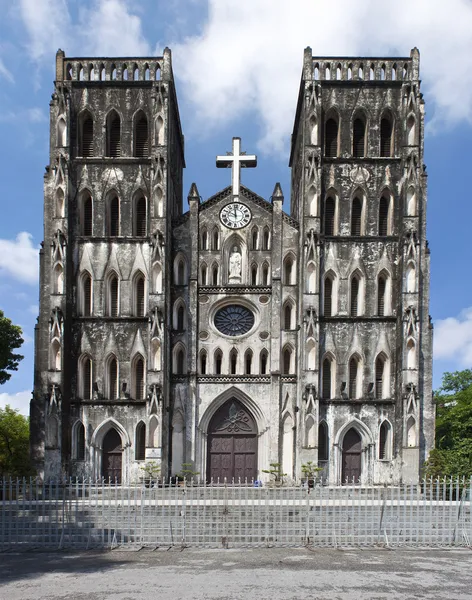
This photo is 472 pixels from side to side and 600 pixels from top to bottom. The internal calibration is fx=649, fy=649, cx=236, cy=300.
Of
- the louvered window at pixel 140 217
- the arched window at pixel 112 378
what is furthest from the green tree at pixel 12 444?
the louvered window at pixel 140 217

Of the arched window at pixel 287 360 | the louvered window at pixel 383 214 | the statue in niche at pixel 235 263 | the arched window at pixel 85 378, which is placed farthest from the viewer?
the statue in niche at pixel 235 263

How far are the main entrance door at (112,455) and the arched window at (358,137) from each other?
1983 cm

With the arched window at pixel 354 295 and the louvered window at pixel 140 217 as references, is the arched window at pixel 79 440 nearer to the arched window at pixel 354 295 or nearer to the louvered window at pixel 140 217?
the louvered window at pixel 140 217

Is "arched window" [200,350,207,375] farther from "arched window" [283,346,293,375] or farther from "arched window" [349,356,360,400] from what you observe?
"arched window" [349,356,360,400]

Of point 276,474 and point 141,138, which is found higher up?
point 141,138

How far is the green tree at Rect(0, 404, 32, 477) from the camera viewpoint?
3653 cm

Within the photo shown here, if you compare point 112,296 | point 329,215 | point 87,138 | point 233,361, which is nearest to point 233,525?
point 233,361

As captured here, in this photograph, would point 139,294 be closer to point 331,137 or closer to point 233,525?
point 331,137

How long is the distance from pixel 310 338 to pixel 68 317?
12.5 metres

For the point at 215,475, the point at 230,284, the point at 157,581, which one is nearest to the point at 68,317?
the point at 230,284

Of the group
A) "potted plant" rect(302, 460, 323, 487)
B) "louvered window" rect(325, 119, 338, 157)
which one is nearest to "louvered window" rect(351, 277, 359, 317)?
"louvered window" rect(325, 119, 338, 157)

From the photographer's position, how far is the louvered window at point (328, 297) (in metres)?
34.2

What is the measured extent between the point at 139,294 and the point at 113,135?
9.13 meters

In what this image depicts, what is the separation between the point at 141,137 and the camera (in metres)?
36.0
